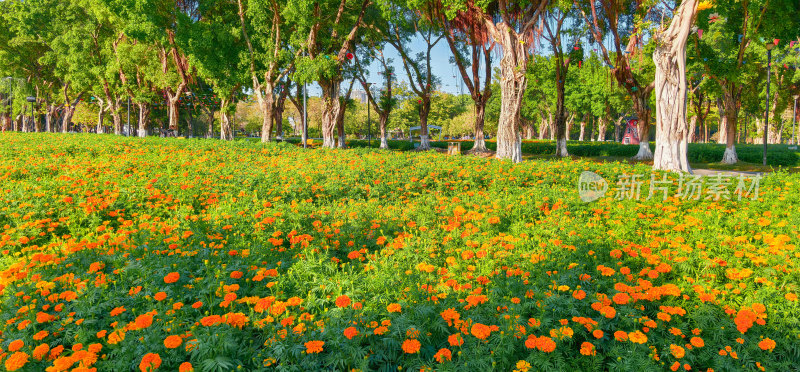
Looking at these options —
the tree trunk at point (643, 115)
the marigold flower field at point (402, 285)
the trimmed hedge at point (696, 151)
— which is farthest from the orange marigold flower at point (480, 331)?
the trimmed hedge at point (696, 151)

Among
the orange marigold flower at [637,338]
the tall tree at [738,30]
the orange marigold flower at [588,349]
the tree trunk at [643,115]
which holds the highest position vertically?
the tall tree at [738,30]

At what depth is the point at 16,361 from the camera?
7.74 ft

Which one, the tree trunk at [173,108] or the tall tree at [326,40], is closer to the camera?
the tall tree at [326,40]

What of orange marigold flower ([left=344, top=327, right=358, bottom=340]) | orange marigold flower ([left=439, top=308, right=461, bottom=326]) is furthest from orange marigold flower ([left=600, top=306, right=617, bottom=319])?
orange marigold flower ([left=344, top=327, right=358, bottom=340])

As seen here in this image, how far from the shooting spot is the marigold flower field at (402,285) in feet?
8.75

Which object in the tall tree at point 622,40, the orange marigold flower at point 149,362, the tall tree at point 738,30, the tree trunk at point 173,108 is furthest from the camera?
the tree trunk at point 173,108

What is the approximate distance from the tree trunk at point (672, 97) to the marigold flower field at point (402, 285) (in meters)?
5.43

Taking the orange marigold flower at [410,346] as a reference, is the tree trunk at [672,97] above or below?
above

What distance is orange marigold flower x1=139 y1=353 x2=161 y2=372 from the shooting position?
2.32 m

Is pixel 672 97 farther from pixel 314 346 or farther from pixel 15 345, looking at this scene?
pixel 15 345

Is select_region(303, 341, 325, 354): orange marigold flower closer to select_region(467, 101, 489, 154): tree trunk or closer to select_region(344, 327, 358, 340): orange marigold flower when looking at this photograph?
select_region(344, 327, 358, 340): orange marigold flower

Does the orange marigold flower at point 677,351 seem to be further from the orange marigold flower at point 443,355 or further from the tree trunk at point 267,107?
the tree trunk at point 267,107

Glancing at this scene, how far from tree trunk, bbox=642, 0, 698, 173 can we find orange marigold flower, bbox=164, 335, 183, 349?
497 inches

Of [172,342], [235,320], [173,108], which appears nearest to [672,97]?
[235,320]
